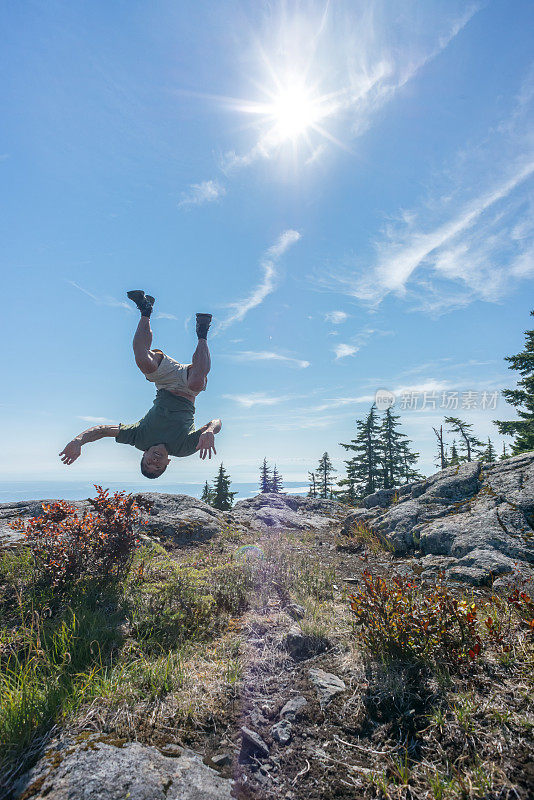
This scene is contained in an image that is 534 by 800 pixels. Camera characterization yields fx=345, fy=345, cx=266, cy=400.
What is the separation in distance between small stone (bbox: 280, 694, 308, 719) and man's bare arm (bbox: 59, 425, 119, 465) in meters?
4.83

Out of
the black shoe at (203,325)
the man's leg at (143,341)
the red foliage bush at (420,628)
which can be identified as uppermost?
the black shoe at (203,325)

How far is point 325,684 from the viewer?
3439 millimetres

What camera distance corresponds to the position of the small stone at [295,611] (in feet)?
16.3

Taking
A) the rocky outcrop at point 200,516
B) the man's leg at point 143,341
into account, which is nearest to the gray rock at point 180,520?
the rocky outcrop at point 200,516

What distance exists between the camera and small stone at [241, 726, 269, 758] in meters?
2.71

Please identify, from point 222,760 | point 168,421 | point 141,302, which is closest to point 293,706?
point 222,760

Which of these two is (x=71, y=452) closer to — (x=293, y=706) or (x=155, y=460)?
(x=155, y=460)

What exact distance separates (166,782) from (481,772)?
195 cm

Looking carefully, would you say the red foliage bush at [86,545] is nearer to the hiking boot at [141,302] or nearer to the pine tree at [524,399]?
the hiking boot at [141,302]

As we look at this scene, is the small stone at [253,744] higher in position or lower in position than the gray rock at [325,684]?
lower

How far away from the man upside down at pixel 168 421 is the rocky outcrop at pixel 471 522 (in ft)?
17.6

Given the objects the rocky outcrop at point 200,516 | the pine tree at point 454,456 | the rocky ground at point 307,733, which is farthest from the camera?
the pine tree at point 454,456

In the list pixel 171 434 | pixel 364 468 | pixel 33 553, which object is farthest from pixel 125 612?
pixel 364 468

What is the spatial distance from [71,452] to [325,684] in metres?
5.03
